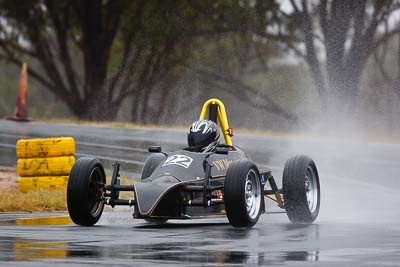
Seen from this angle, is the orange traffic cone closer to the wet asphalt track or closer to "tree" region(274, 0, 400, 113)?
"tree" region(274, 0, 400, 113)

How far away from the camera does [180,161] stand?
14133 mm

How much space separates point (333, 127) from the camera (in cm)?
3031

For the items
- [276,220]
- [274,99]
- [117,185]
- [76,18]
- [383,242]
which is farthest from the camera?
[76,18]

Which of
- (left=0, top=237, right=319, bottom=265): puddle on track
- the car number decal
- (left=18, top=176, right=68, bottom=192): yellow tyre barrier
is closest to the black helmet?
the car number decal

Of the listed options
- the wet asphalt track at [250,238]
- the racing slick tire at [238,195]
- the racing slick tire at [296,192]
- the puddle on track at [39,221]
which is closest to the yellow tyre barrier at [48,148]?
the wet asphalt track at [250,238]

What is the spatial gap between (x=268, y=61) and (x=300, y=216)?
3632 cm

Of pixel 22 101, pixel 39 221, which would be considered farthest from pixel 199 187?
pixel 22 101

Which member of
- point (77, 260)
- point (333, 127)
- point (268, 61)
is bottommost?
point (77, 260)

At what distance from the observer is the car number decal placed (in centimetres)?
1408

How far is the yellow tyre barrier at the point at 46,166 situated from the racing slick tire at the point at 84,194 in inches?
211

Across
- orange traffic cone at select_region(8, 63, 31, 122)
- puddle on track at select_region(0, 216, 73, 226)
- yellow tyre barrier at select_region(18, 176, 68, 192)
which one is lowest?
puddle on track at select_region(0, 216, 73, 226)

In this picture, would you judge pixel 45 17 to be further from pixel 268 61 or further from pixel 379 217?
pixel 379 217

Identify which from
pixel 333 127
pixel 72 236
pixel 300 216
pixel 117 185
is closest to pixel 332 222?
pixel 300 216

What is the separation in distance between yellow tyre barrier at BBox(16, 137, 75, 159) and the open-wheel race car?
4.38 meters
